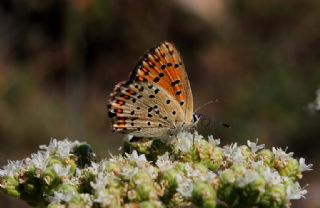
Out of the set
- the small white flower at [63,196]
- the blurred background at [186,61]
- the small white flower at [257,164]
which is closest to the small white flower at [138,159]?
the small white flower at [63,196]

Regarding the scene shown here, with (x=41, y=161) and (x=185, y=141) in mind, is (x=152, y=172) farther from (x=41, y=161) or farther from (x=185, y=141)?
(x=41, y=161)

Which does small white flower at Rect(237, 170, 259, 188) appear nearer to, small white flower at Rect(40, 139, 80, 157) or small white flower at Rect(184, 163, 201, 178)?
small white flower at Rect(184, 163, 201, 178)

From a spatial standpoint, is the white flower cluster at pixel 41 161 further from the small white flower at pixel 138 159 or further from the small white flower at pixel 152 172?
the small white flower at pixel 152 172

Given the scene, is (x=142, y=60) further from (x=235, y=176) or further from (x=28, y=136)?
(x=28, y=136)

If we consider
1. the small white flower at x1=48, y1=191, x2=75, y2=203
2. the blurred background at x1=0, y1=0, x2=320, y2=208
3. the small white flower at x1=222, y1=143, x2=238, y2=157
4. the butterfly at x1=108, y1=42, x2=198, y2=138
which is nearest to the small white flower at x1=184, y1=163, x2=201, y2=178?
the small white flower at x1=222, y1=143, x2=238, y2=157

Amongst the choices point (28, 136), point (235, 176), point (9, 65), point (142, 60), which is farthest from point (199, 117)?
point (9, 65)
